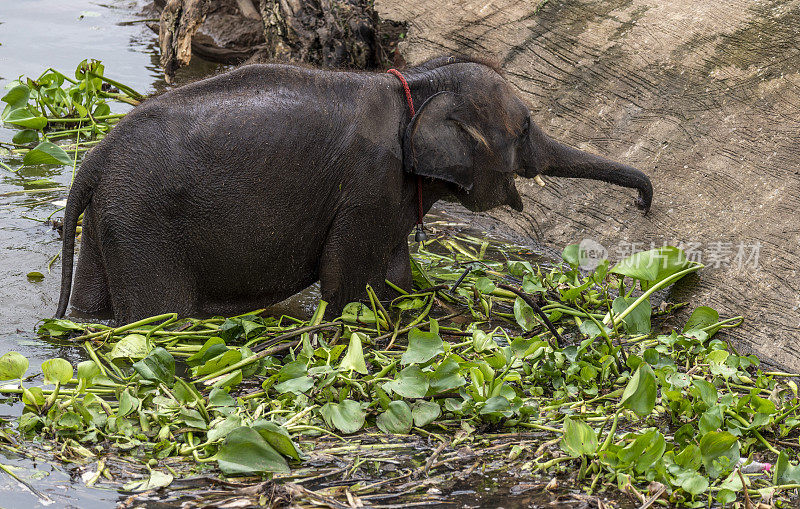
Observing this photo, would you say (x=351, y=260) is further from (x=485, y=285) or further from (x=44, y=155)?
(x=44, y=155)

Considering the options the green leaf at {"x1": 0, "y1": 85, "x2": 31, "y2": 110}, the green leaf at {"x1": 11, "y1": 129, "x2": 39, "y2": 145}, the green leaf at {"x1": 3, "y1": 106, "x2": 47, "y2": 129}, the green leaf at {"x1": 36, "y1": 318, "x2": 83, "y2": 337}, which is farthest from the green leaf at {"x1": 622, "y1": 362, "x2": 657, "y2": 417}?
the green leaf at {"x1": 11, "y1": 129, "x2": 39, "y2": 145}

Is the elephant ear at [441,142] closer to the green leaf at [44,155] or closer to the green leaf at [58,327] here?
the green leaf at [58,327]

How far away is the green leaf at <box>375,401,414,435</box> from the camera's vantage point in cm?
387

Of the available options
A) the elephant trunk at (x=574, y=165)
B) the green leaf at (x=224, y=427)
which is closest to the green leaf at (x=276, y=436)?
the green leaf at (x=224, y=427)

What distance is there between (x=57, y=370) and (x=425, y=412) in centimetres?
150

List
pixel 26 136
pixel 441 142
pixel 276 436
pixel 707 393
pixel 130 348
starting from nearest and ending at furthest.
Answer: pixel 276 436 → pixel 707 393 → pixel 130 348 → pixel 441 142 → pixel 26 136

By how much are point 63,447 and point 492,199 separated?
2.76m

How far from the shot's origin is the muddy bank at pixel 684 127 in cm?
527

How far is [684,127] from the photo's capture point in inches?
245

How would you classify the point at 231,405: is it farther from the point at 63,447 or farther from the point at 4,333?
the point at 4,333

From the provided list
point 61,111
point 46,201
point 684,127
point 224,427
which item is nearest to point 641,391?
point 224,427

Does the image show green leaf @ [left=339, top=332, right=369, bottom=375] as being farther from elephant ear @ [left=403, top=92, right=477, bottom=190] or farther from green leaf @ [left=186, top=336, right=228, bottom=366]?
elephant ear @ [left=403, top=92, right=477, bottom=190]

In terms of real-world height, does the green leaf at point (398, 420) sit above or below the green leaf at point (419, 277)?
above

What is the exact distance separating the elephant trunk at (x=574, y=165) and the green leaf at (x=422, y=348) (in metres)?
1.79
